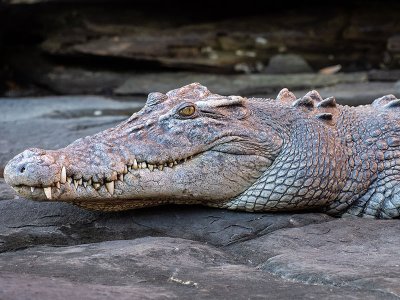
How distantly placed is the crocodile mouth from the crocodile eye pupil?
262 mm

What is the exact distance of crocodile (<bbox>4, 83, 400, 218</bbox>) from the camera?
178 inches

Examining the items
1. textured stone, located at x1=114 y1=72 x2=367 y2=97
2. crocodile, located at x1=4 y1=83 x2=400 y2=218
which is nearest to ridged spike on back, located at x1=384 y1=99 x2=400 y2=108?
crocodile, located at x1=4 y1=83 x2=400 y2=218

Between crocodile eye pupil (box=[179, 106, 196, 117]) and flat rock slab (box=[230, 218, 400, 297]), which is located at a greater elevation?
crocodile eye pupil (box=[179, 106, 196, 117])

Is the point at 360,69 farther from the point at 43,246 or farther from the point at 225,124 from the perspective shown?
the point at 43,246

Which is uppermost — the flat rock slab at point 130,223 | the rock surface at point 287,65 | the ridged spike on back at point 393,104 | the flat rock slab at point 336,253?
the ridged spike on back at point 393,104

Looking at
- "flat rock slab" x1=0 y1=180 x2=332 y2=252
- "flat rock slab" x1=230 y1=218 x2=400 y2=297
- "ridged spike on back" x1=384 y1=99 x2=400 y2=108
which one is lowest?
"flat rock slab" x1=0 y1=180 x2=332 y2=252

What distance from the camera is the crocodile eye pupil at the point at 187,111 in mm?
4895

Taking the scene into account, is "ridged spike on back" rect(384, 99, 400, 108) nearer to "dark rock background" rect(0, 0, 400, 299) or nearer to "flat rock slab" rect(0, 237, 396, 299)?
"dark rock background" rect(0, 0, 400, 299)

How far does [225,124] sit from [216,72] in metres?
6.34

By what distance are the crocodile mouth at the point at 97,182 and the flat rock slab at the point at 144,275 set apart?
0.31 m

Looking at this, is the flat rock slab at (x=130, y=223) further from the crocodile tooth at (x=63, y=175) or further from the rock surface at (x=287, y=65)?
the rock surface at (x=287, y=65)

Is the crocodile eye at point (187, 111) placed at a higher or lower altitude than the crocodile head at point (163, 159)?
higher

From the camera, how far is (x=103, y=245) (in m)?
4.45

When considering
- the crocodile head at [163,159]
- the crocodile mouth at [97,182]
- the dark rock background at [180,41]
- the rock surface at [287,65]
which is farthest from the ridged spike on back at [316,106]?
the rock surface at [287,65]
